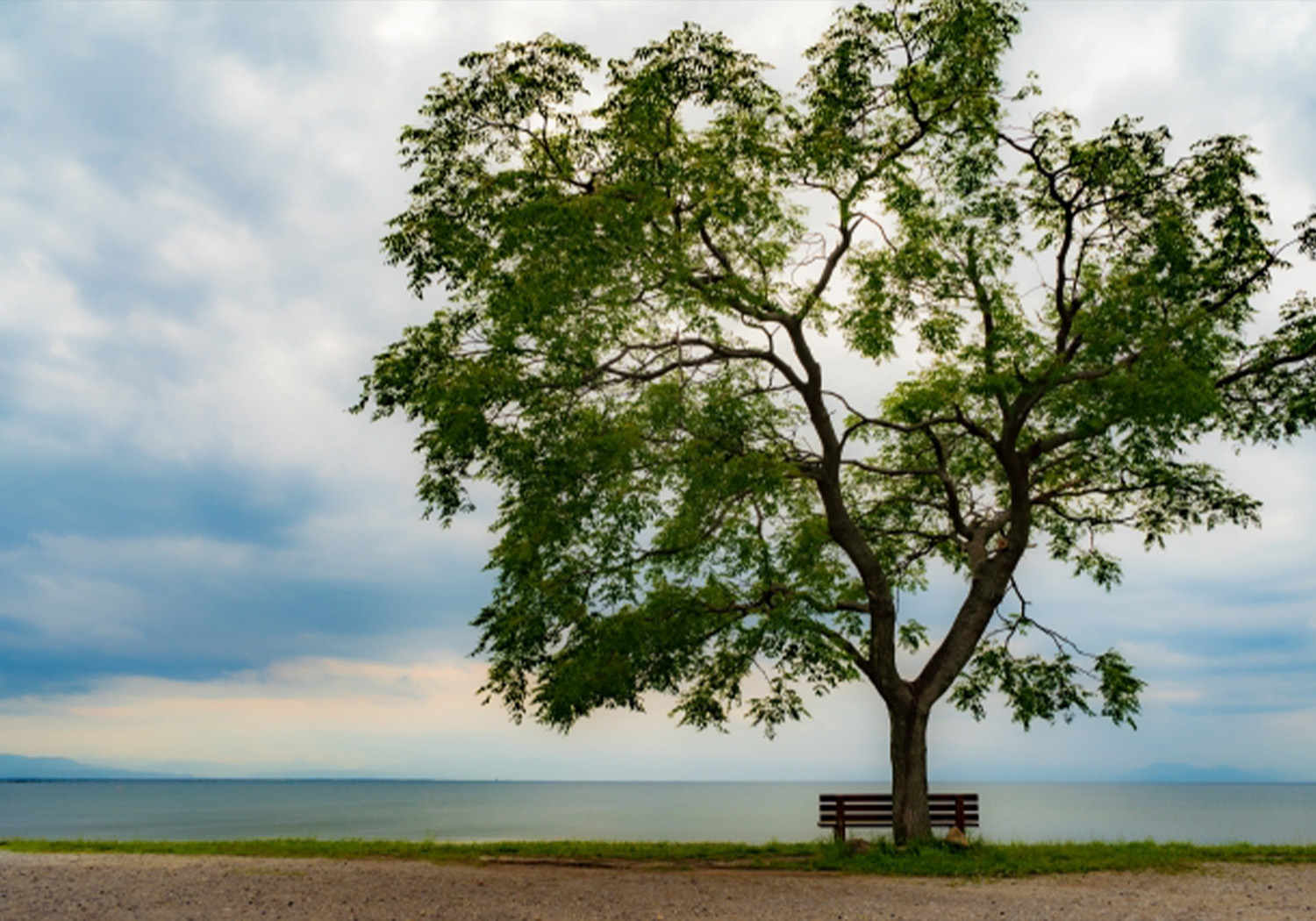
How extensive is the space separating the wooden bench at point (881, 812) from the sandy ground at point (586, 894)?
4116mm

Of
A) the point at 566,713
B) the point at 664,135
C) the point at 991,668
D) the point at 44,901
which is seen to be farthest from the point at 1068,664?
the point at 44,901

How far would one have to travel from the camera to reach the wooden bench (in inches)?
802

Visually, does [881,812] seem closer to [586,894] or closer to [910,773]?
[910,773]

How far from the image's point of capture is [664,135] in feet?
61.0

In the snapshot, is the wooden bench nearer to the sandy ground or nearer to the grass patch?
the grass patch

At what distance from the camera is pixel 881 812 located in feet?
68.7

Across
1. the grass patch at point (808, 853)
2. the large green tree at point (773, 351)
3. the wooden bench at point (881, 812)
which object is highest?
the large green tree at point (773, 351)

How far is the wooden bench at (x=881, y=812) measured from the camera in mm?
20375

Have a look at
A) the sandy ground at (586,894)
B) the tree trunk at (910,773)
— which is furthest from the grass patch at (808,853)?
the sandy ground at (586,894)

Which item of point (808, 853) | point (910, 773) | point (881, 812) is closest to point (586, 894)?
point (808, 853)

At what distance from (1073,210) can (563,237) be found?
34.9ft

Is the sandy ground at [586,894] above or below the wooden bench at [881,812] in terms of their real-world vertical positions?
below

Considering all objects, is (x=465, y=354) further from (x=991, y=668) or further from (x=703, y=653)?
(x=991, y=668)

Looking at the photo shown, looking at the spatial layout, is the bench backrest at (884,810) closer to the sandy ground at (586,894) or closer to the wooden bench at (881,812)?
the wooden bench at (881,812)
